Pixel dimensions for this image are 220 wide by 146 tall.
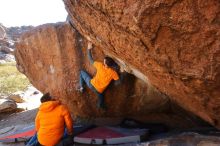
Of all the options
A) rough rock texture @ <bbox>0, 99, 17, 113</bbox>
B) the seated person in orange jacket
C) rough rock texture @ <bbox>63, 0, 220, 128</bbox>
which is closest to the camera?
rough rock texture @ <bbox>63, 0, 220, 128</bbox>

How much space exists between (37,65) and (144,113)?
12.8 feet

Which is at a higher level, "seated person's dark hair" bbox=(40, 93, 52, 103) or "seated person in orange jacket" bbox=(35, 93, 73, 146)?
"seated person's dark hair" bbox=(40, 93, 52, 103)

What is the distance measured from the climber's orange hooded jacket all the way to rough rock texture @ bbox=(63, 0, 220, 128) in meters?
2.57

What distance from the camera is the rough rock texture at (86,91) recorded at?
8.81 meters

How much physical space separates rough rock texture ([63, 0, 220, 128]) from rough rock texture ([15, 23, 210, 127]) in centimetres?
264

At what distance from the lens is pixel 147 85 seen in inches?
342

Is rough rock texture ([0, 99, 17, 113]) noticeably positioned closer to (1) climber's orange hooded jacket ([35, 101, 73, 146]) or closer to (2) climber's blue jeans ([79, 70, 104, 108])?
(2) climber's blue jeans ([79, 70, 104, 108])

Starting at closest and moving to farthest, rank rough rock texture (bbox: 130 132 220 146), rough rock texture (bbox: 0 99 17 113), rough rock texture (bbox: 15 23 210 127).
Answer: rough rock texture (bbox: 130 132 220 146) → rough rock texture (bbox: 15 23 210 127) → rough rock texture (bbox: 0 99 17 113)

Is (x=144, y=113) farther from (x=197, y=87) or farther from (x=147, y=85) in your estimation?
(x=197, y=87)

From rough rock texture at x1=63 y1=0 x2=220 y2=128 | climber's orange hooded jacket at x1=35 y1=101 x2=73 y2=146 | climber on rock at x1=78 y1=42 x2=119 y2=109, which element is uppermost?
rough rock texture at x1=63 y1=0 x2=220 y2=128

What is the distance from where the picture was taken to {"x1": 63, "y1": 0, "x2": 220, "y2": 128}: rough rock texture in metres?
4.31

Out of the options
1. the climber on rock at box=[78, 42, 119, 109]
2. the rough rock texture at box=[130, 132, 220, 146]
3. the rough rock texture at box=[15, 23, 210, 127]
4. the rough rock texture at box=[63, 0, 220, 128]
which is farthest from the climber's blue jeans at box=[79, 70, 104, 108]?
the rough rock texture at box=[63, 0, 220, 128]

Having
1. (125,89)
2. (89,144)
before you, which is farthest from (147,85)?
(89,144)

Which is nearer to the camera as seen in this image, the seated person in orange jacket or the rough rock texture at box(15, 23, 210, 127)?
the seated person in orange jacket
